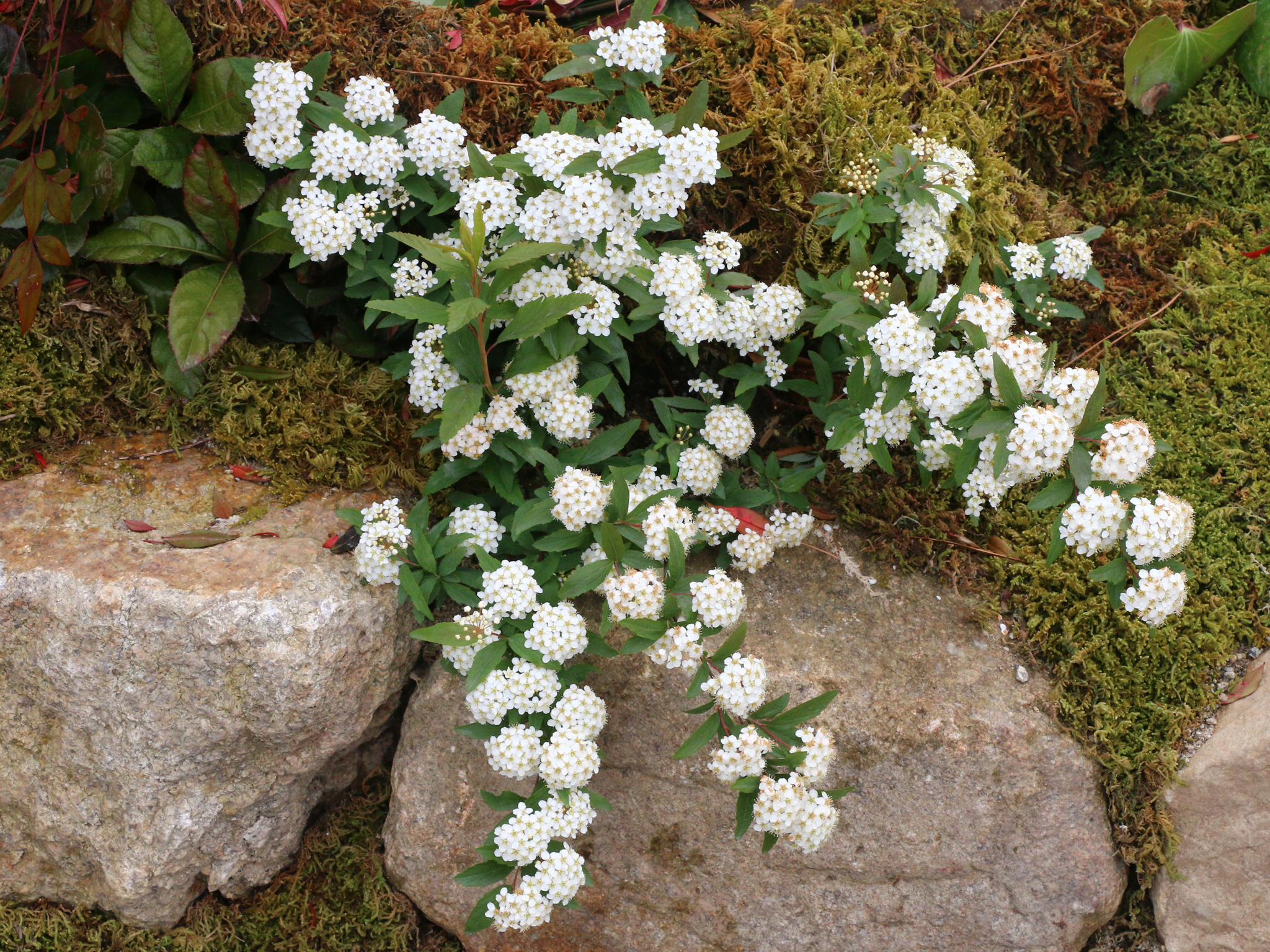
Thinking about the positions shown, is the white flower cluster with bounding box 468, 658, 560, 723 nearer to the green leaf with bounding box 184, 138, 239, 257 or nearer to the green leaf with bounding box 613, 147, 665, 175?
the green leaf with bounding box 613, 147, 665, 175

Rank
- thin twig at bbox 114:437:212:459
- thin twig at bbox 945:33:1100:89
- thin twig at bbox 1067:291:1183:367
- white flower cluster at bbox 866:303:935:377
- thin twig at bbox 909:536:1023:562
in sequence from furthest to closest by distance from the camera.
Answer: thin twig at bbox 945:33:1100:89 → thin twig at bbox 1067:291:1183:367 → thin twig at bbox 909:536:1023:562 → thin twig at bbox 114:437:212:459 → white flower cluster at bbox 866:303:935:377

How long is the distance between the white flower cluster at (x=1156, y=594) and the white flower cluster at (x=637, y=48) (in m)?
1.94

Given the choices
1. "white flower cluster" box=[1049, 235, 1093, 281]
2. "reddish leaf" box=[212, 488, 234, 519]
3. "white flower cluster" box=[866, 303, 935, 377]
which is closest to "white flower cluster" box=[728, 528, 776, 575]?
"white flower cluster" box=[866, 303, 935, 377]

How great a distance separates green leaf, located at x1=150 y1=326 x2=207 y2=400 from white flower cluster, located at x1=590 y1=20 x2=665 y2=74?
5.37 ft

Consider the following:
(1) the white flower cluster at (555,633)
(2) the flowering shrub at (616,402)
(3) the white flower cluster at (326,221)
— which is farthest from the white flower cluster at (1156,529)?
(3) the white flower cluster at (326,221)

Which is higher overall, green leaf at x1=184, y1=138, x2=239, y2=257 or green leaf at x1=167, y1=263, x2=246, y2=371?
green leaf at x1=184, y1=138, x2=239, y2=257

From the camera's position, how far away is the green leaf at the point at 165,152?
2.89 metres

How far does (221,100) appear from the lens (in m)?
2.87

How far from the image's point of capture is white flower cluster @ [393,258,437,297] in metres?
2.75

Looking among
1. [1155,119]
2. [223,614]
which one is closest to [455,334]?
[223,614]

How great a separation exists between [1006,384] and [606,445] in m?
1.12

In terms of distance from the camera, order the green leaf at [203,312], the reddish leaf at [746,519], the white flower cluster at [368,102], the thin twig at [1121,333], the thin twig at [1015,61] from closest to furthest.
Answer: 1. the white flower cluster at [368,102]
2. the green leaf at [203,312]
3. the reddish leaf at [746,519]
4. the thin twig at [1121,333]
5. the thin twig at [1015,61]

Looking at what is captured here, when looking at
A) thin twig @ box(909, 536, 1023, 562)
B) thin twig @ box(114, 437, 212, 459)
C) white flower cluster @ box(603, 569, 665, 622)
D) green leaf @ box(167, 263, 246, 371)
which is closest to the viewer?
white flower cluster @ box(603, 569, 665, 622)

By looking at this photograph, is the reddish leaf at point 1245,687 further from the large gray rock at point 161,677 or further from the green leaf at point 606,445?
the large gray rock at point 161,677
